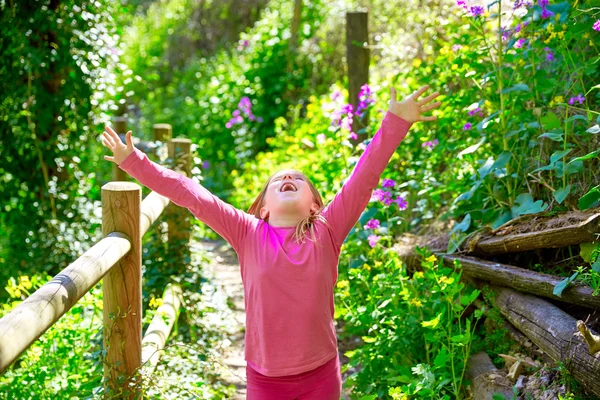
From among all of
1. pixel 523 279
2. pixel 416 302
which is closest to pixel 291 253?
pixel 416 302

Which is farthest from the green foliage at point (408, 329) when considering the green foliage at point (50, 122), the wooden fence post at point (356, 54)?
the green foliage at point (50, 122)

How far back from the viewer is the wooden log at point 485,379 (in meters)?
2.93

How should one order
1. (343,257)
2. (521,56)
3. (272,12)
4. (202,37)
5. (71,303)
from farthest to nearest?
(202,37)
(272,12)
(343,257)
(521,56)
(71,303)

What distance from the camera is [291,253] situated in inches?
100

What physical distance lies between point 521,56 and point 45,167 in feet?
10.9

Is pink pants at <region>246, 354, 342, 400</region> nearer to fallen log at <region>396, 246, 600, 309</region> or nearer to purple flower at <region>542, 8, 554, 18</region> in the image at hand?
fallen log at <region>396, 246, 600, 309</region>

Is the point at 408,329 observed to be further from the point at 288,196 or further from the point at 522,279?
the point at 288,196

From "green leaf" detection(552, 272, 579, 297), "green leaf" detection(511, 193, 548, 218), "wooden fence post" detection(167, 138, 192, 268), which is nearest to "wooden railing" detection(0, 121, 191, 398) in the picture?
"wooden fence post" detection(167, 138, 192, 268)

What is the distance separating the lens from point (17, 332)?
6.18ft

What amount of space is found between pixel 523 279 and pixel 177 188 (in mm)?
1503

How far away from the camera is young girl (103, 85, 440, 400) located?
2496 millimetres

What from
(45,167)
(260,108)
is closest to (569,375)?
(45,167)

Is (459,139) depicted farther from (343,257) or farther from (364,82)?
(364,82)

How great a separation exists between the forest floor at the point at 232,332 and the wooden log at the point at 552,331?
3.37 ft
